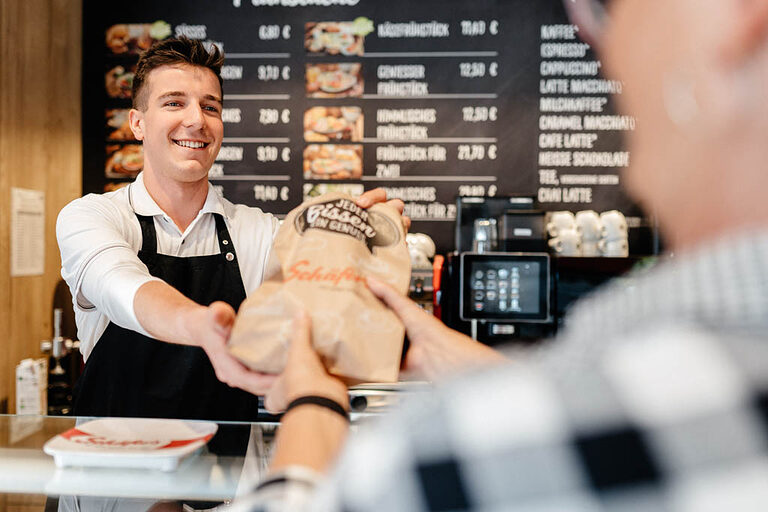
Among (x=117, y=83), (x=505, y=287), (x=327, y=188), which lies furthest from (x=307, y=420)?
(x=117, y=83)

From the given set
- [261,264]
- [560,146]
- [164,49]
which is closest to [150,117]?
[164,49]

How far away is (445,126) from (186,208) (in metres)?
2.19

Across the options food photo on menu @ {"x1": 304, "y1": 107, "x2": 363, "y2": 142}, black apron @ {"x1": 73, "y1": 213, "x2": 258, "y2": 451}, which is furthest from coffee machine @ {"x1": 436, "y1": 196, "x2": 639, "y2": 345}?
black apron @ {"x1": 73, "y1": 213, "x2": 258, "y2": 451}

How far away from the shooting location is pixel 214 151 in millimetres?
1962

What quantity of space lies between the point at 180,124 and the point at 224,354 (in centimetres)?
104

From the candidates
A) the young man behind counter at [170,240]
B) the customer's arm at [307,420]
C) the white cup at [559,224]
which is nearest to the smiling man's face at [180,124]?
the young man behind counter at [170,240]

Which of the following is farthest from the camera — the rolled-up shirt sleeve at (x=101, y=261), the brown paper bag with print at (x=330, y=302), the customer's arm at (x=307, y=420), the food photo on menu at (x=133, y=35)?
the food photo on menu at (x=133, y=35)

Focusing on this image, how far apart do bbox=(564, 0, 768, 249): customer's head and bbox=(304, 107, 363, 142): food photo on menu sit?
11.4 ft

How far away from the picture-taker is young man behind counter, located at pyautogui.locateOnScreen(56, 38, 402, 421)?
1.78 meters

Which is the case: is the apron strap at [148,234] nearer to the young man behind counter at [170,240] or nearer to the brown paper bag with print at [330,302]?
the young man behind counter at [170,240]

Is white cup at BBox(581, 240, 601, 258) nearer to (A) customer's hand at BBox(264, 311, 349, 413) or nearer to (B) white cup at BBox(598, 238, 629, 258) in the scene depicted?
(B) white cup at BBox(598, 238, 629, 258)

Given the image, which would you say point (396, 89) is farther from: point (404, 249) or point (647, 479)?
point (647, 479)

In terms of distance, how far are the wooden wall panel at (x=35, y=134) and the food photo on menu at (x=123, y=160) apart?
0.59 ft

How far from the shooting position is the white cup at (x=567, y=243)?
3312 millimetres
